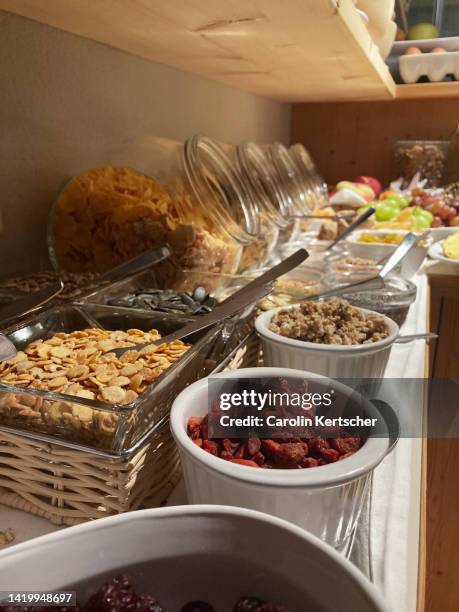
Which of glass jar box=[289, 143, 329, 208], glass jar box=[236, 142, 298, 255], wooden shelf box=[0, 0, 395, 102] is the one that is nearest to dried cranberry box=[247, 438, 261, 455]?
wooden shelf box=[0, 0, 395, 102]

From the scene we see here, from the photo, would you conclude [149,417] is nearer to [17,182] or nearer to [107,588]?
[107,588]

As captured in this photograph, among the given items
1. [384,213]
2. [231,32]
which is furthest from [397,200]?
[231,32]

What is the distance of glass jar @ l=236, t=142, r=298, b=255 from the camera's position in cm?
93

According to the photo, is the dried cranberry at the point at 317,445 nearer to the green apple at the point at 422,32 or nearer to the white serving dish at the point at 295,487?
the white serving dish at the point at 295,487

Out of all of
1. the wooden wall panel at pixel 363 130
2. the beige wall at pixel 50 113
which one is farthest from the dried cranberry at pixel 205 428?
the wooden wall panel at pixel 363 130

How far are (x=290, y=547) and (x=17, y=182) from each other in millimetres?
602

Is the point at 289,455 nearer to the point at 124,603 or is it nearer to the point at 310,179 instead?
the point at 124,603

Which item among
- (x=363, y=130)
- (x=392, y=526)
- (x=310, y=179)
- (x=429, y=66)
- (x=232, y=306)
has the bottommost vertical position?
(x=392, y=526)

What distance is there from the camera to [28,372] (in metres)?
0.40

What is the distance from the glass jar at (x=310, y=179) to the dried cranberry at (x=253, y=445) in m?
0.99

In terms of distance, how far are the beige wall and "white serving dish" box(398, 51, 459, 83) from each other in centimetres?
79

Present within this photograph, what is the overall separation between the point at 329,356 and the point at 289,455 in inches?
6.5

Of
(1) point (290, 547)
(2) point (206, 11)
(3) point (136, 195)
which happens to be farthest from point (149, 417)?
(2) point (206, 11)

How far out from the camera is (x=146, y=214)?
650 millimetres
